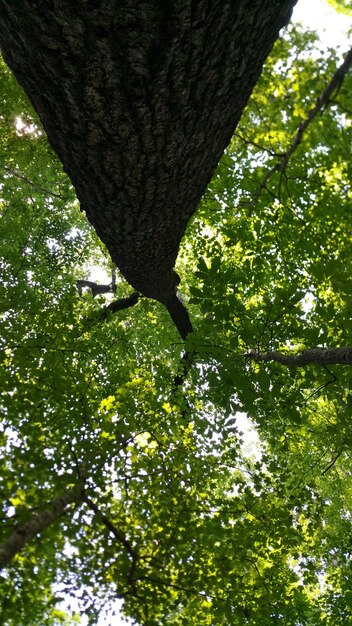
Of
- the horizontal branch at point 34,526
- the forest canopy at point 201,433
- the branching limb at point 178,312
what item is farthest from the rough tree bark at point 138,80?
the branching limb at point 178,312

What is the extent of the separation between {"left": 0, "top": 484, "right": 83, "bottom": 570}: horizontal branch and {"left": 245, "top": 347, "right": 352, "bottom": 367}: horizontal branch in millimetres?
2888

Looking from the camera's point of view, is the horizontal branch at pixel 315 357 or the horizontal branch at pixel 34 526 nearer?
the horizontal branch at pixel 34 526

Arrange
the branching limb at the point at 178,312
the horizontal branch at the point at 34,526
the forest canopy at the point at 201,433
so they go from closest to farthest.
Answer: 1. the horizontal branch at the point at 34,526
2. the forest canopy at the point at 201,433
3. the branching limb at the point at 178,312

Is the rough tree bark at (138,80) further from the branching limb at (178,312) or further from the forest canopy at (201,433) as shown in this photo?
the branching limb at (178,312)

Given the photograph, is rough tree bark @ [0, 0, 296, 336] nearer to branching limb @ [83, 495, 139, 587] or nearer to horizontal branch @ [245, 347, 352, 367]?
horizontal branch @ [245, 347, 352, 367]

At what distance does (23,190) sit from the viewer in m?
11.0

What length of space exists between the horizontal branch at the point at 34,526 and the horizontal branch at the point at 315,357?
9.47 ft

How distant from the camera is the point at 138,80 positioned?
7.54 feet

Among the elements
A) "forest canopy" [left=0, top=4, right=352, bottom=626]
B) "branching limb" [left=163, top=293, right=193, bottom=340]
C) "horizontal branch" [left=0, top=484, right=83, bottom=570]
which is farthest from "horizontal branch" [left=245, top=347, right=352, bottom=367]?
"horizontal branch" [left=0, top=484, right=83, bottom=570]

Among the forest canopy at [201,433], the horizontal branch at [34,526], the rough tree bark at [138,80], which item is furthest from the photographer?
the forest canopy at [201,433]

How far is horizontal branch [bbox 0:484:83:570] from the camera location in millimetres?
2358

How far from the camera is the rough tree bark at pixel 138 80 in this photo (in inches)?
77.3

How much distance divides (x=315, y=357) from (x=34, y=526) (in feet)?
10.9

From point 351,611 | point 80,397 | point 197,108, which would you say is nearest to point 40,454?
point 80,397
